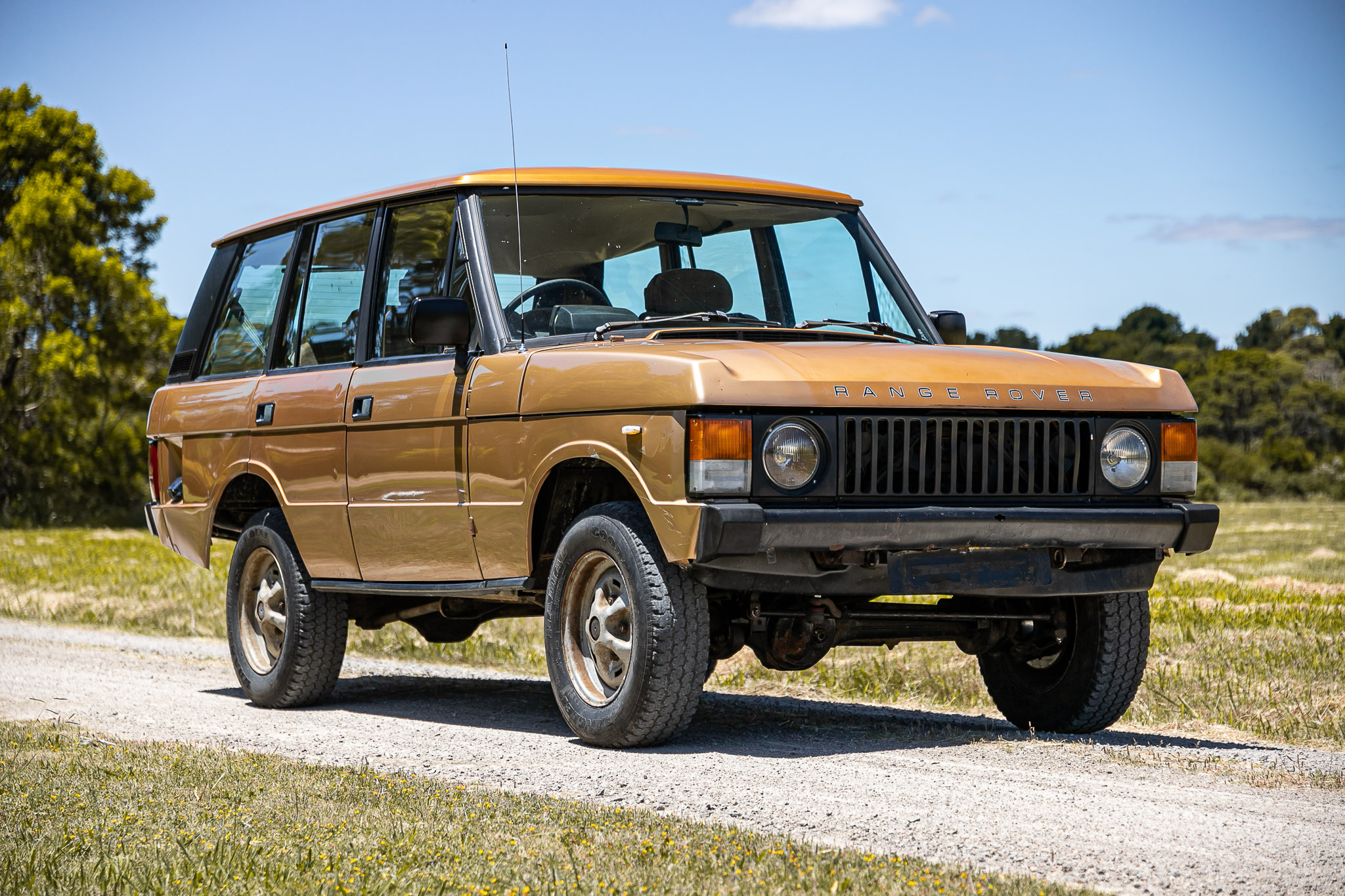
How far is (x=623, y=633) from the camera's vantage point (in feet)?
20.4

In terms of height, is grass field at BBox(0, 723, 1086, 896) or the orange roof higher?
the orange roof

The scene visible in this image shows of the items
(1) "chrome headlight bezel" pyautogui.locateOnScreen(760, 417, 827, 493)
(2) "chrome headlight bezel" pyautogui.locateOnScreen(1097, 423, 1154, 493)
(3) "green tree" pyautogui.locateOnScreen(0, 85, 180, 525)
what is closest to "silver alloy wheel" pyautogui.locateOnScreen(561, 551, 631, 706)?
(1) "chrome headlight bezel" pyautogui.locateOnScreen(760, 417, 827, 493)

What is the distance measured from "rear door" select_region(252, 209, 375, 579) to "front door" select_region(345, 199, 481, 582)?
143mm

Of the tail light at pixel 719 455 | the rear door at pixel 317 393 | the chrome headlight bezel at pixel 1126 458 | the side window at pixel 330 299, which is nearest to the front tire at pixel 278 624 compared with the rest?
the rear door at pixel 317 393

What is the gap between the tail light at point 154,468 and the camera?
30.2 ft

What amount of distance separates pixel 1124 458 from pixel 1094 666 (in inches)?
37.5

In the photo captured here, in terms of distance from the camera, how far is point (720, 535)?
553cm

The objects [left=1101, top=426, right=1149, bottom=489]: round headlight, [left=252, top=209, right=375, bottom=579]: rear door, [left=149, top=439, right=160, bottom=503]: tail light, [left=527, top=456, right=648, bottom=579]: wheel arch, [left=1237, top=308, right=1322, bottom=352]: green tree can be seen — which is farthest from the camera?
[left=1237, top=308, right=1322, bottom=352]: green tree

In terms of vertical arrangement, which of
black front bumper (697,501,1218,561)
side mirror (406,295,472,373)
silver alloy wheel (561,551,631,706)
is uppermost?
side mirror (406,295,472,373)

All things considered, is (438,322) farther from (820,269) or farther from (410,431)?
(820,269)

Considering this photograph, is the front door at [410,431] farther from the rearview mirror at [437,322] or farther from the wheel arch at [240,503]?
the wheel arch at [240,503]

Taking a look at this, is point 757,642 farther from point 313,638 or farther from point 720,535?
point 313,638

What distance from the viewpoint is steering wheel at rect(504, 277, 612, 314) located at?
22.8ft

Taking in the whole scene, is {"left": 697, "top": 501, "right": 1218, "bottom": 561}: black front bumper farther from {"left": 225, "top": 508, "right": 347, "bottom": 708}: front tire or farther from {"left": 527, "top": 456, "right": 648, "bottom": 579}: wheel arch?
{"left": 225, "top": 508, "right": 347, "bottom": 708}: front tire
